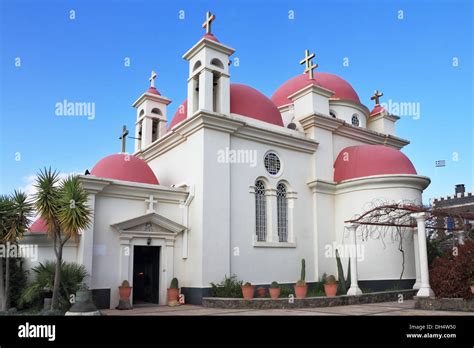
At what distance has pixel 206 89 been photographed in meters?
18.8

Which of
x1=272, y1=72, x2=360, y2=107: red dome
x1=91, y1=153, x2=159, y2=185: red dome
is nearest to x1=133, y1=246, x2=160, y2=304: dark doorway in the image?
x1=91, y1=153, x2=159, y2=185: red dome

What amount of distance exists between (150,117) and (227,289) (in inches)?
463

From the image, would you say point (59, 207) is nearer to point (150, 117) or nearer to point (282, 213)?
point (282, 213)

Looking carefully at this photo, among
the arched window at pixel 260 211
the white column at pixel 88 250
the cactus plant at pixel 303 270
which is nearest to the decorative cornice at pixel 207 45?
the arched window at pixel 260 211

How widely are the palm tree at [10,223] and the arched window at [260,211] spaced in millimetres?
9193

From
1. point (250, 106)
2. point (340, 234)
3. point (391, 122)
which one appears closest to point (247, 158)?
point (250, 106)

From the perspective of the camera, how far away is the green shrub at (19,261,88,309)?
1430cm

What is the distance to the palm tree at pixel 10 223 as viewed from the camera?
48.4 feet

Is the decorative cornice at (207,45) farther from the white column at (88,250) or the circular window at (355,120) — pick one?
the circular window at (355,120)

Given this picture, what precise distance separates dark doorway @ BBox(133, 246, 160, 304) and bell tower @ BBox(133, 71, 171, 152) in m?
7.75

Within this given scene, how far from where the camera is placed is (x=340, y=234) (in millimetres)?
21469

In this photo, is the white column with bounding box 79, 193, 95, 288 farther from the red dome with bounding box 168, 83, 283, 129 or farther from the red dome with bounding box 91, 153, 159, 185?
the red dome with bounding box 168, 83, 283, 129

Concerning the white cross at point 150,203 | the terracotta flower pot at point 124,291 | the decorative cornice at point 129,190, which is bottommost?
the terracotta flower pot at point 124,291
